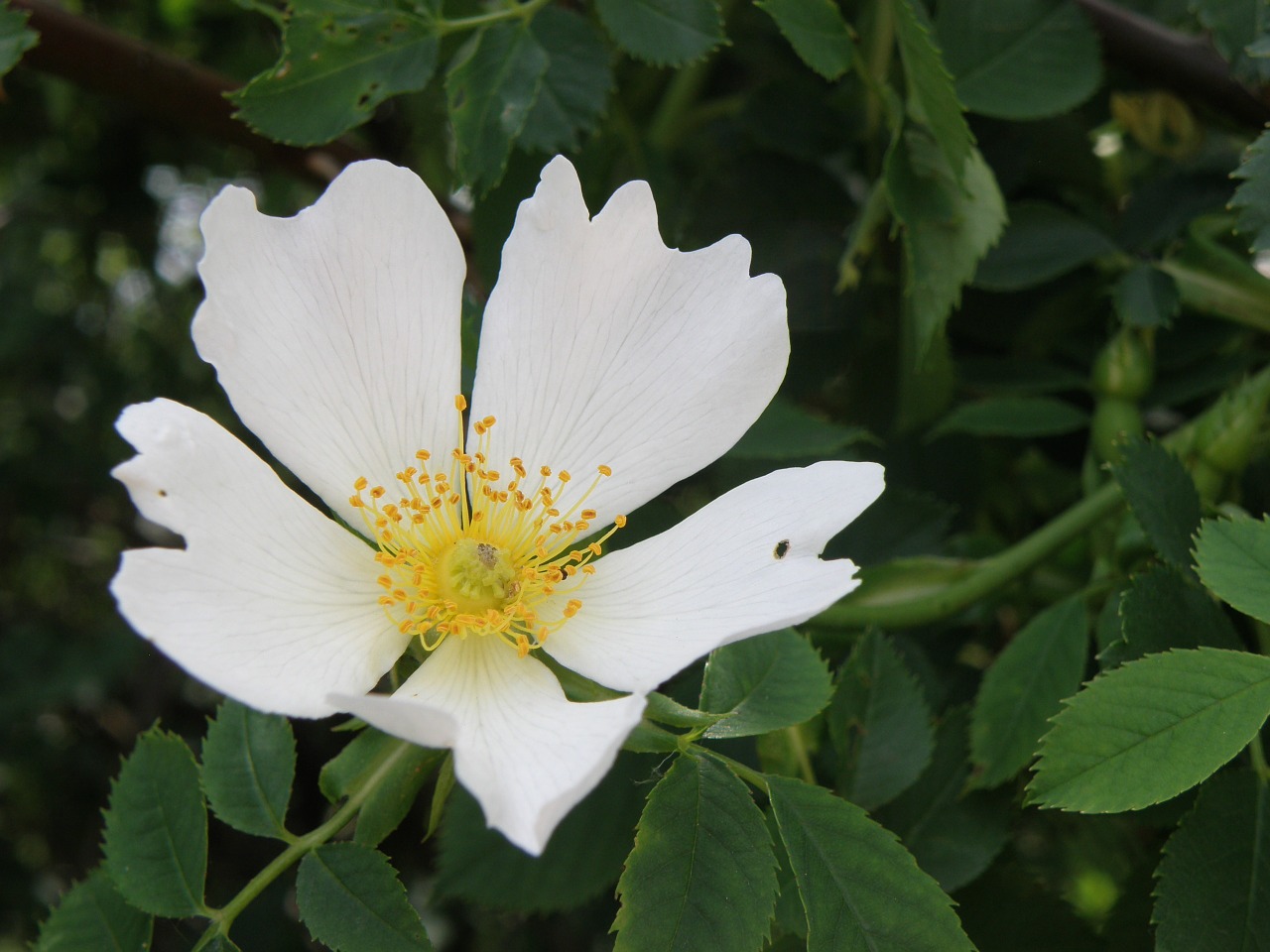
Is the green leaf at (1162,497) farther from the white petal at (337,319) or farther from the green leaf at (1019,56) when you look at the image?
the white petal at (337,319)

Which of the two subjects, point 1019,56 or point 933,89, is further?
point 1019,56

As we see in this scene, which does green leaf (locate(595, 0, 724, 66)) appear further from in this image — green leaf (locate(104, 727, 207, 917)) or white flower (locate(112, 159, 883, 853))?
green leaf (locate(104, 727, 207, 917))

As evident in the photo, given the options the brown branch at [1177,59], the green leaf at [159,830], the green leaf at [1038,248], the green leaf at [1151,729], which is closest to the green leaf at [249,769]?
the green leaf at [159,830]

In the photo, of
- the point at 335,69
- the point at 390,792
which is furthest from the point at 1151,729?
the point at 335,69

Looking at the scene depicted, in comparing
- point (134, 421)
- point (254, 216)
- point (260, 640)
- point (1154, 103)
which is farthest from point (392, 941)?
point (1154, 103)

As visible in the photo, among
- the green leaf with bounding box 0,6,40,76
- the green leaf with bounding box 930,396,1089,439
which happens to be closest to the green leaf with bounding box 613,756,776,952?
the green leaf with bounding box 930,396,1089,439

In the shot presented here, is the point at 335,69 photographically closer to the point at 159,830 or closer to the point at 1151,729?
the point at 159,830

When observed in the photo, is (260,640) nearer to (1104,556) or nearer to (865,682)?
(865,682)
